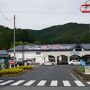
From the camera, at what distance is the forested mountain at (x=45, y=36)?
13525cm

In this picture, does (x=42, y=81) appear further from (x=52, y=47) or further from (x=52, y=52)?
(x=52, y=47)

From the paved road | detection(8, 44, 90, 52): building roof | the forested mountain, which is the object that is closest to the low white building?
detection(8, 44, 90, 52): building roof

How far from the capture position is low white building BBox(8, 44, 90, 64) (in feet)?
295

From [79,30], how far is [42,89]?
17437 centimetres

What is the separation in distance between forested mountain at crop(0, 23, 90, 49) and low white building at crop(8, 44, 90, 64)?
37.3m

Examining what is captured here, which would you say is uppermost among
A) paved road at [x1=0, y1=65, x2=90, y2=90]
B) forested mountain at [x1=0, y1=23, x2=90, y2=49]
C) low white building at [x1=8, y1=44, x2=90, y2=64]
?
forested mountain at [x1=0, y1=23, x2=90, y2=49]

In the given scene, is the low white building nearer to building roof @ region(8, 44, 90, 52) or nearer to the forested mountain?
building roof @ region(8, 44, 90, 52)

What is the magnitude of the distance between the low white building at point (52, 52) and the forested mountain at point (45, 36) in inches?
1469

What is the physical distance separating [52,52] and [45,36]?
98.9 meters

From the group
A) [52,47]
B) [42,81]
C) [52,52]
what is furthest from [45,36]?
[42,81]

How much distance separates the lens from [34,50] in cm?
9281

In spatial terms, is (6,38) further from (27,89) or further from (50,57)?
(27,89)

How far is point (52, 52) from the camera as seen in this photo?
9106 centimetres

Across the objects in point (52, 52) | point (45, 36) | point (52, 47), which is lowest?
point (52, 52)
